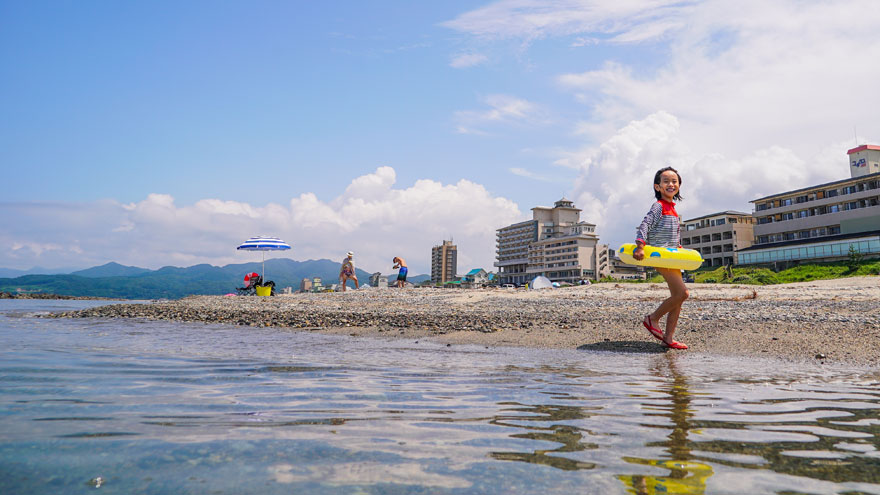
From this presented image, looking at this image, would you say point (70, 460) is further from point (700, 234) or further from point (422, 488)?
point (700, 234)

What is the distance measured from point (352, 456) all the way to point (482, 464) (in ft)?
2.07

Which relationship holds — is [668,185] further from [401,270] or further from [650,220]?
[401,270]

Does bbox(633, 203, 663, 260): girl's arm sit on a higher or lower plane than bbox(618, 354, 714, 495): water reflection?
higher

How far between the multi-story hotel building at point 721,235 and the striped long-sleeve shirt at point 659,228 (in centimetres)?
8543

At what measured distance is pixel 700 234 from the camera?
302 feet

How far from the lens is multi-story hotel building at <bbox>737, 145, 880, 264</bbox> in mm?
61469

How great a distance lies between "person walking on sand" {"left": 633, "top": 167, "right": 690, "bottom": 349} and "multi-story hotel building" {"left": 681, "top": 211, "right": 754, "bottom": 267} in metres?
85.3

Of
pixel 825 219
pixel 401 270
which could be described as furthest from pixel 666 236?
pixel 825 219

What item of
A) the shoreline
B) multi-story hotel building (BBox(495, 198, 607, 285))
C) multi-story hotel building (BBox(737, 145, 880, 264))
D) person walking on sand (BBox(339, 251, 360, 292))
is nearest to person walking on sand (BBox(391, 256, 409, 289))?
person walking on sand (BBox(339, 251, 360, 292))

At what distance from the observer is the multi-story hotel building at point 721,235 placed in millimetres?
85875

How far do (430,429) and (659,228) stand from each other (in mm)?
6709

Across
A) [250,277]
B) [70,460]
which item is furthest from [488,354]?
[250,277]

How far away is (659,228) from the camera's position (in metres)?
8.35

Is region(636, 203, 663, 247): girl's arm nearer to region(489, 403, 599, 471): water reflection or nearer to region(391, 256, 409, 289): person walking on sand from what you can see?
region(489, 403, 599, 471): water reflection
